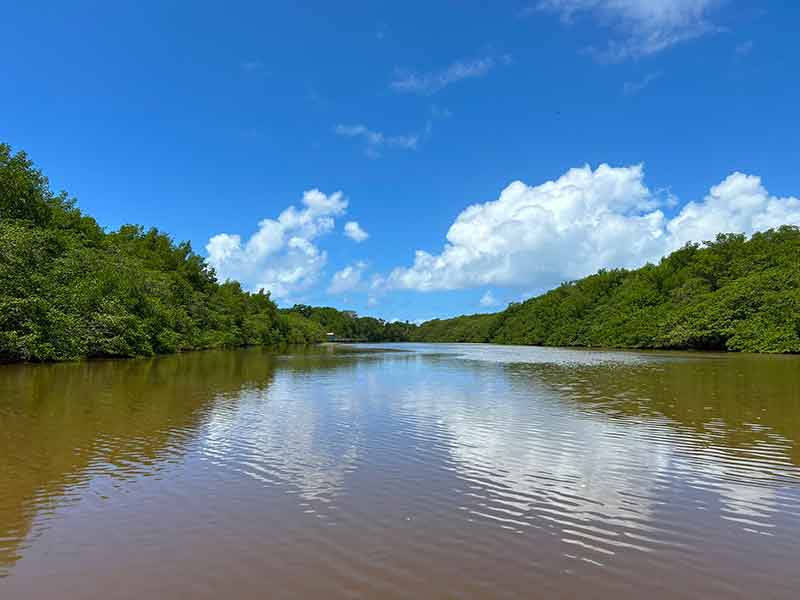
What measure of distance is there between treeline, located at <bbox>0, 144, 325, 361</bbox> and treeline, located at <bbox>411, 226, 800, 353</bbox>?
198 ft

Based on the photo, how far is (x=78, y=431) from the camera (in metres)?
11.9

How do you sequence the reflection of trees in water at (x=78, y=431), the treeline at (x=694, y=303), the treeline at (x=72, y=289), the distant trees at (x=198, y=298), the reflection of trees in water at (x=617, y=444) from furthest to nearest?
the treeline at (x=694, y=303)
the distant trees at (x=198, y=298)
the treeline at (x=72, y=289)
the reflection of trees in water at (x=617, y=444)
the reflection of trees in water at (x=78, y=431)

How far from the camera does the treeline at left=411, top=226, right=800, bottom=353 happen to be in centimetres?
6034

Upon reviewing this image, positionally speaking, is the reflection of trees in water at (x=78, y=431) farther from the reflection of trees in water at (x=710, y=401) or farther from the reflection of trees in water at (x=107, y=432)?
the reflection of trees in water at (x=710, y=401)

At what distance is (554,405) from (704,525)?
10.2 metres

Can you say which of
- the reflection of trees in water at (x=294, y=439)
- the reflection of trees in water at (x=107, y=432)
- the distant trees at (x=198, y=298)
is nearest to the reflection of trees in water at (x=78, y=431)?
the reflection of trees in water at (x=107, y=432)

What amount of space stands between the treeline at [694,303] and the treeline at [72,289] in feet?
198

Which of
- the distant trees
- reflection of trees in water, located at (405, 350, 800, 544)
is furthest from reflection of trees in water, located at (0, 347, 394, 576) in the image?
the distant trees

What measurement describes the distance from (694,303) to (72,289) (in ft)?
247

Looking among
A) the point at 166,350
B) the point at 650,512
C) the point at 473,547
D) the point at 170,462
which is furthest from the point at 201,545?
the point at 166,350

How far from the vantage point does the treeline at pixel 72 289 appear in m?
30.4

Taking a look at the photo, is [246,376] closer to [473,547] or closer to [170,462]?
[170,462]

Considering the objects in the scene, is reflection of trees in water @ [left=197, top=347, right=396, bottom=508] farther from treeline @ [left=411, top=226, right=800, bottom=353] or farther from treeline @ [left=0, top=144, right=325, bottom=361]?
treeline @ [left=411, top=226, right=800, bottom=353]

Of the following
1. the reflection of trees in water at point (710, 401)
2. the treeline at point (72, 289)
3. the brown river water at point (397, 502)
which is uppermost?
the treeline at point (72, 289)
